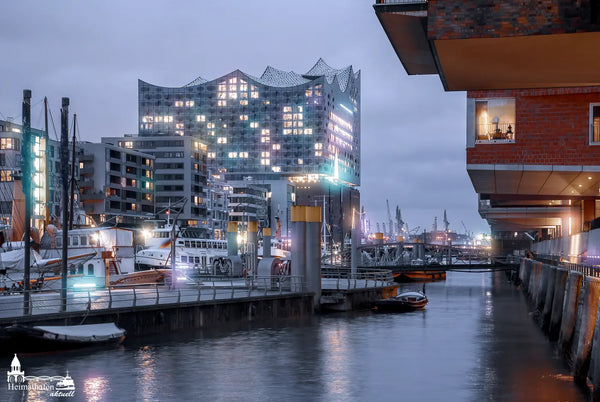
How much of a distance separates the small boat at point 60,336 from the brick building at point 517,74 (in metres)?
17.3

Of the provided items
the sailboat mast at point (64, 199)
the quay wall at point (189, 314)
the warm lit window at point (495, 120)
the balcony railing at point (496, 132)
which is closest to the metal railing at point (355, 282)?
the quay wall at point (189, 314)

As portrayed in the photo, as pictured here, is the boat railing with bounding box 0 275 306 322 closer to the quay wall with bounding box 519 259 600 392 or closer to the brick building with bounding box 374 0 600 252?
the brick building with bounding box 374 0 600 252

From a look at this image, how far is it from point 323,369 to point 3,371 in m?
12.5

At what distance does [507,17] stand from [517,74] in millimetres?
5509

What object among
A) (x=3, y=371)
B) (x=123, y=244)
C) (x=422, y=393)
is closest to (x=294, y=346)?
(x=422, y=393)

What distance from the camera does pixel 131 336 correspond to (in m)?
37.4

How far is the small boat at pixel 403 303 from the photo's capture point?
195ft

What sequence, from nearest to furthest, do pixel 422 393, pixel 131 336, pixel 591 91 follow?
pixel 422 393 → pixel 131 336 → pixel 591 91

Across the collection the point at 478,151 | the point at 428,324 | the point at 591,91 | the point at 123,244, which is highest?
the point at 591,91

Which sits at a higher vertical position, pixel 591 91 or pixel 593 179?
pixel 591 91

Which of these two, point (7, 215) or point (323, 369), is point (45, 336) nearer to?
point (323, 369)

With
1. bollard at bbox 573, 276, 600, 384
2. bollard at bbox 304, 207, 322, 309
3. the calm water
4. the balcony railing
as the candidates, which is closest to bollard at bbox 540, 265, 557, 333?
the calm water

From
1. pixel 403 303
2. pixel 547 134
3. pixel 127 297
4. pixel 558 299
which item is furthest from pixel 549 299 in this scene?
pixel 127 297

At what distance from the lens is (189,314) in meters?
41.7
